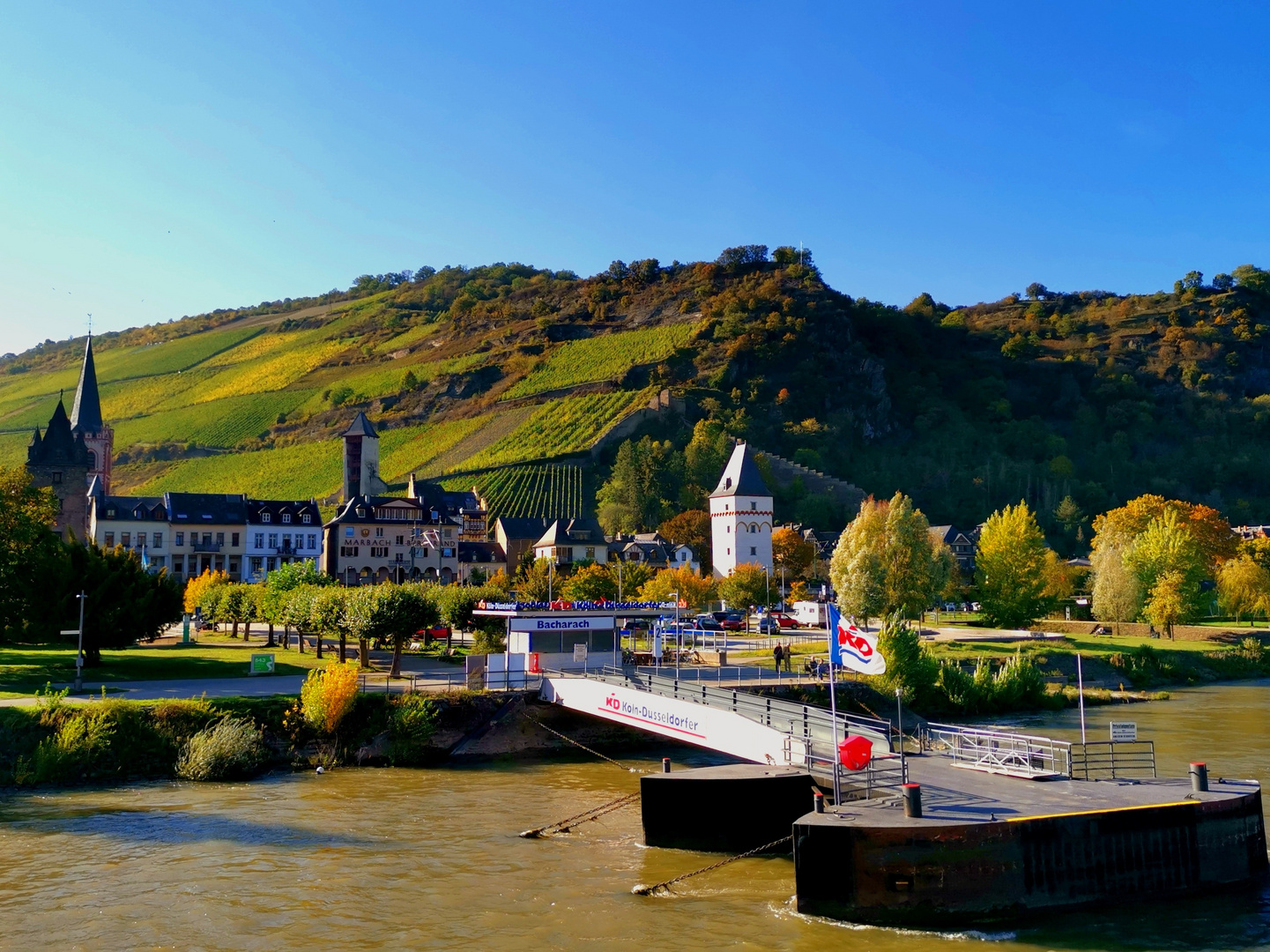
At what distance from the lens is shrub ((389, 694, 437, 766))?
3638 cm

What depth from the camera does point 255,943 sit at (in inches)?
752

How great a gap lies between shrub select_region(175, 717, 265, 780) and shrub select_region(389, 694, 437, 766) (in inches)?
161

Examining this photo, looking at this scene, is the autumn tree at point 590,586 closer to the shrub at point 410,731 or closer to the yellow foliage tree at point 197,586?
the yellow foliage tree at point 197,586

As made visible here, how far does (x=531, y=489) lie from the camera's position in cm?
13238

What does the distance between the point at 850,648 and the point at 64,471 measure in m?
103

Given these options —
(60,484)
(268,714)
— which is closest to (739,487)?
(60,484)

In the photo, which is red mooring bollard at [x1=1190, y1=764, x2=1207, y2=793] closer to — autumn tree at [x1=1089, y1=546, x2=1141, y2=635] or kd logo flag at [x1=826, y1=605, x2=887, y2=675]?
kd logo flag at [x1=826, y1=605, x2=887, y2=675]

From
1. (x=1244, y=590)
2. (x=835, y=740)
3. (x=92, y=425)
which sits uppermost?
(x=92, y=425)

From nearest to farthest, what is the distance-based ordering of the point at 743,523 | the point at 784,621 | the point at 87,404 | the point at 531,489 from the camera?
the point at 784,621, the point at 743,523, the point at 87,404, the point at 531,489

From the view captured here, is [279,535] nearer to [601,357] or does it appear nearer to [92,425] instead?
[92,425]

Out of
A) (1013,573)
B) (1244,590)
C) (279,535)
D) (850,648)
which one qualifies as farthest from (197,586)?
(1244,590)

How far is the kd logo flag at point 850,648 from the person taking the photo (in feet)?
73.6

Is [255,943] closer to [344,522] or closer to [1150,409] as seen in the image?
[344,522]

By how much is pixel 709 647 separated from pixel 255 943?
43.5 meters
